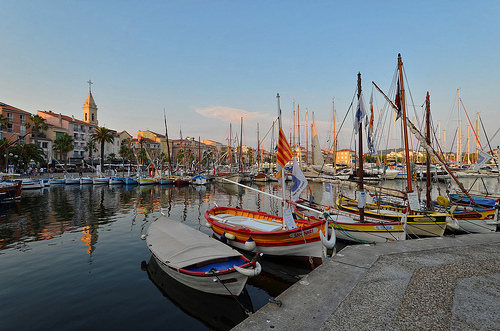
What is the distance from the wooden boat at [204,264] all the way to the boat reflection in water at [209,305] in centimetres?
48

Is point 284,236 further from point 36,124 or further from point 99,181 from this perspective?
point 36,124

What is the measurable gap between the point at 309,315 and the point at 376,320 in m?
1.35

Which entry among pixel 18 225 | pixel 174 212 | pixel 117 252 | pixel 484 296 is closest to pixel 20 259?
pixel 117 252

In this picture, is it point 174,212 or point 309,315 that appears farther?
point 174,212

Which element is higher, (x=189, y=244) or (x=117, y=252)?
(x=189, y=244)

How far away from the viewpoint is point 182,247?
10.6m

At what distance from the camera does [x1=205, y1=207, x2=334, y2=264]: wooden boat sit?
11797 mm

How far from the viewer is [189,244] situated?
10656 mm

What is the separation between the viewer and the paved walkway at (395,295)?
526 centimetres

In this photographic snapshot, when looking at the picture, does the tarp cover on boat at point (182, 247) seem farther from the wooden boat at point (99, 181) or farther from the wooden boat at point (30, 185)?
the wooden boat at point (99, 181)

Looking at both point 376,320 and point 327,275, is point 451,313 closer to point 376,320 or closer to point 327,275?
point 376,320

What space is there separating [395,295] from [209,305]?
6.02m

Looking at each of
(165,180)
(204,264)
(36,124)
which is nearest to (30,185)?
(165,180)

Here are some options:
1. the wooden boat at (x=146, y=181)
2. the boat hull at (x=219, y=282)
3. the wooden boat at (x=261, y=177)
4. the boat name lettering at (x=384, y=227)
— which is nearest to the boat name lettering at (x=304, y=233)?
the boat hull at (x=219, y=282)
